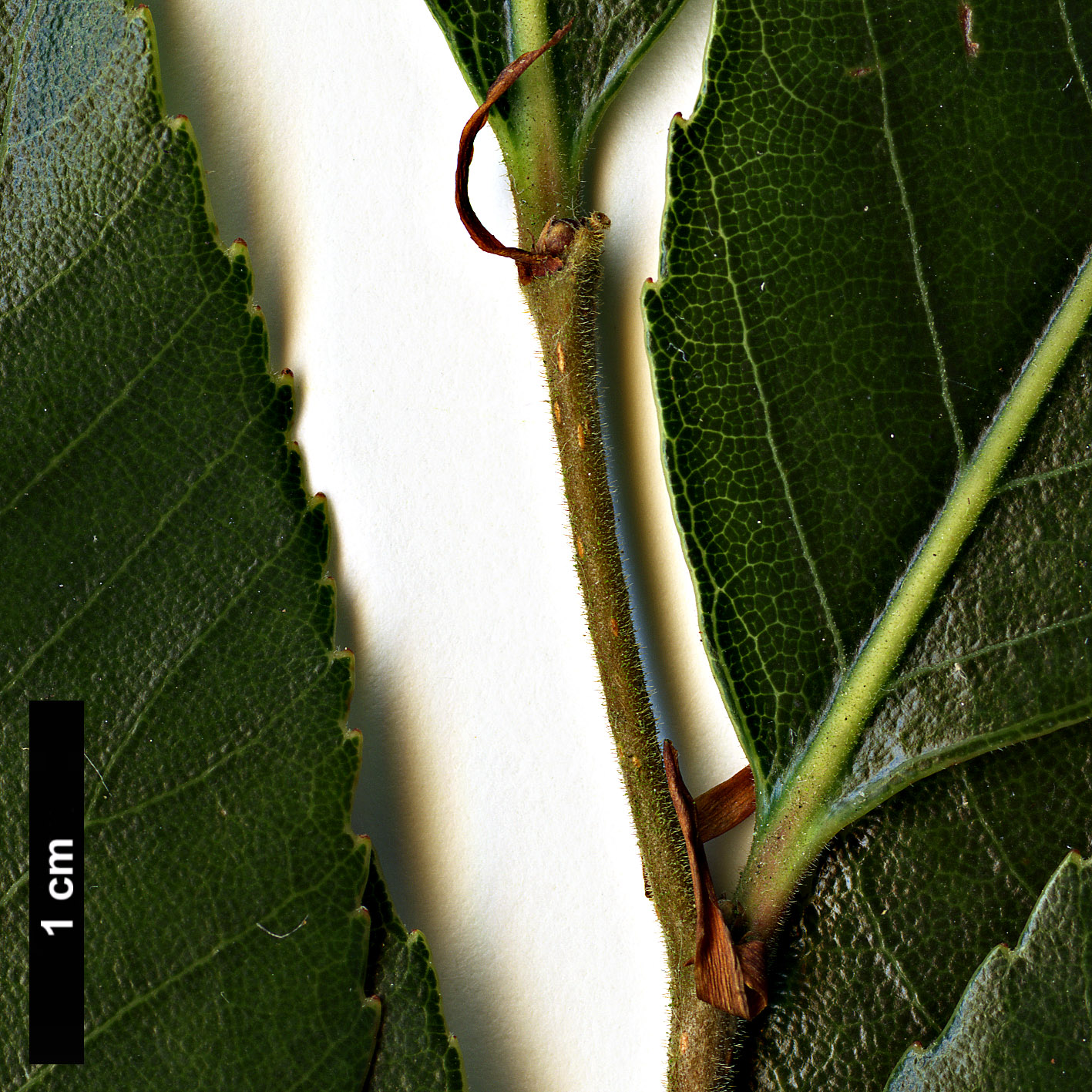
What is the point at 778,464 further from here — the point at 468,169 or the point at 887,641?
the point at 468,169

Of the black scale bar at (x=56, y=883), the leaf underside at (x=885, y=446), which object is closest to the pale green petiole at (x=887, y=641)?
the leaf underside at (x=885, y=446)

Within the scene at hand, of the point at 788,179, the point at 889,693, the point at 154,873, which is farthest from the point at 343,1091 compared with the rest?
the point at 788,179

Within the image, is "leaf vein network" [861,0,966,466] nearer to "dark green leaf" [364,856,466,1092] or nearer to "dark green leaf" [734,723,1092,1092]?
"dark green leaf" [734,723,1092,1092]

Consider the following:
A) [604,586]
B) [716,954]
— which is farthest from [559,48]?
[716,954]

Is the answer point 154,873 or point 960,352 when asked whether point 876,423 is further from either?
point 154,873

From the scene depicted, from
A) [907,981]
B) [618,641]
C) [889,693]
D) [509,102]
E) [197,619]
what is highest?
[509,102]
